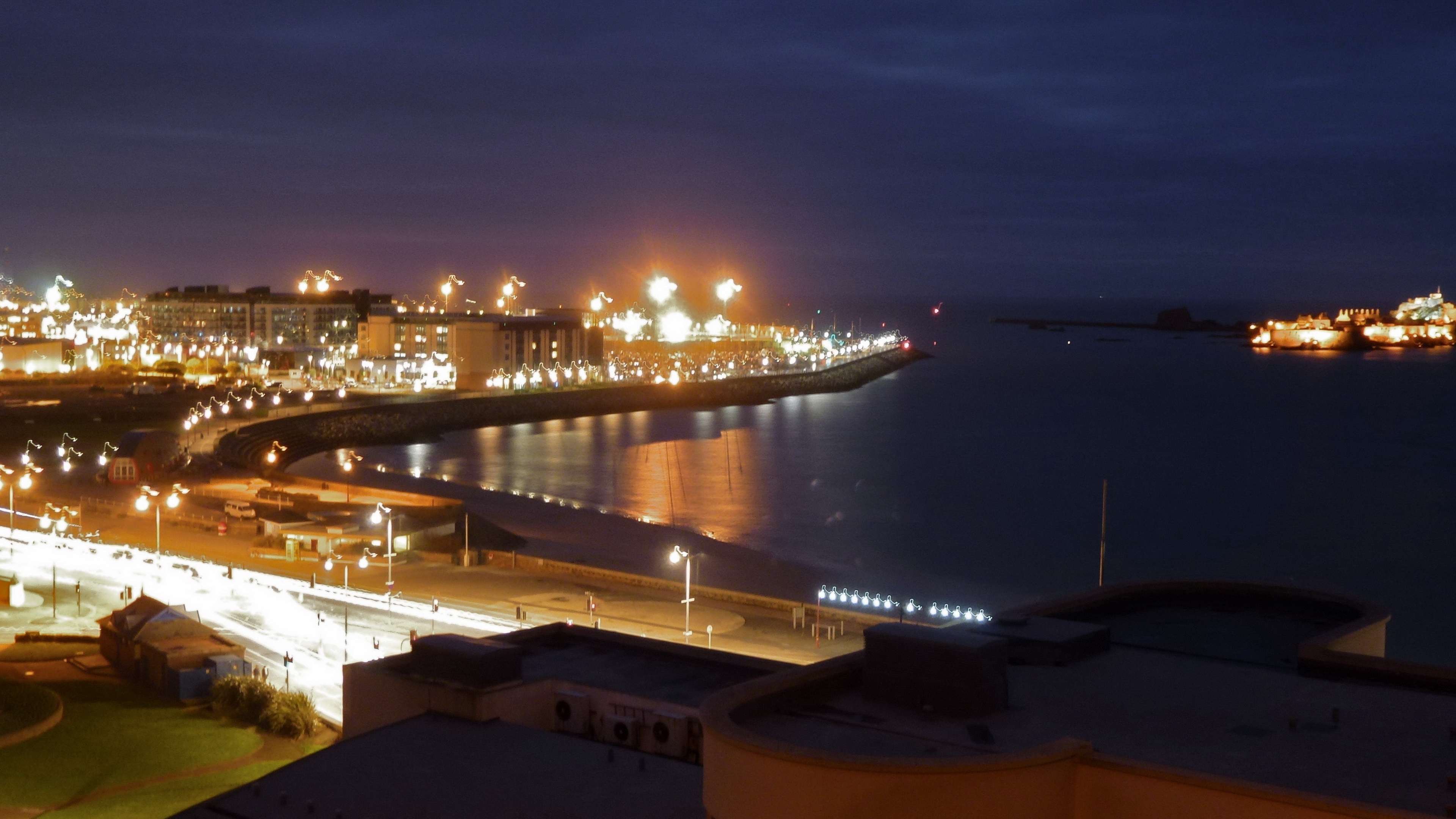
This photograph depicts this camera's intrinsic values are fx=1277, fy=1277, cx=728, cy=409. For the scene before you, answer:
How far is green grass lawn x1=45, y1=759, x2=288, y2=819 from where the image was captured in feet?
21.9

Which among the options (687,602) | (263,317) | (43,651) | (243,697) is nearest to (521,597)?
(687,602)

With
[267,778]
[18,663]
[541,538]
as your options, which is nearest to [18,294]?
[541,538]

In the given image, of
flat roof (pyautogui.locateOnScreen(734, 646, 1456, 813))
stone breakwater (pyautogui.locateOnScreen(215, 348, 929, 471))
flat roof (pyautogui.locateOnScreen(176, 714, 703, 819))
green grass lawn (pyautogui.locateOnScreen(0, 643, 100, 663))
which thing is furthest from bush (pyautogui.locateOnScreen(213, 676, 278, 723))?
stone breakwater (pyautogui.locateOnScreen(215, 348, 929, 471))

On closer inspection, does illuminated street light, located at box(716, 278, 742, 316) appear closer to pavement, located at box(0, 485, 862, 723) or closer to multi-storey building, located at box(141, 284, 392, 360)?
multi-storey building, located at box(141, 284, 392, 360)

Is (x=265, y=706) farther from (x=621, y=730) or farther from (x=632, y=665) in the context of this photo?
(x=621, y=730)

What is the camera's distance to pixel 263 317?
63.4 meters

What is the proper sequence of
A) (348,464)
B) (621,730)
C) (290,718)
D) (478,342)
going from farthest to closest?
1. (478,342)
2. (348,464)
3. (290,718)
4. (621,730)

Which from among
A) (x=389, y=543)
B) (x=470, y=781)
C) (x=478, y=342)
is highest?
(x=478, y=342)

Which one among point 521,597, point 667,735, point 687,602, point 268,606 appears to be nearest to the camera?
point 667,735

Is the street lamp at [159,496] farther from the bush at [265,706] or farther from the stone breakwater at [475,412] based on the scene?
the bush at [265,706]

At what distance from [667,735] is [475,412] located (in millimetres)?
35225

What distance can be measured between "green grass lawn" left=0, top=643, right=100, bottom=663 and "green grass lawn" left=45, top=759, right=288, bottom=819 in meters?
3.15

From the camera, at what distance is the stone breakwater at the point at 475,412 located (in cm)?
2894

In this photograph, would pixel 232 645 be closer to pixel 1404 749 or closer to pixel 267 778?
pixel 267 778
